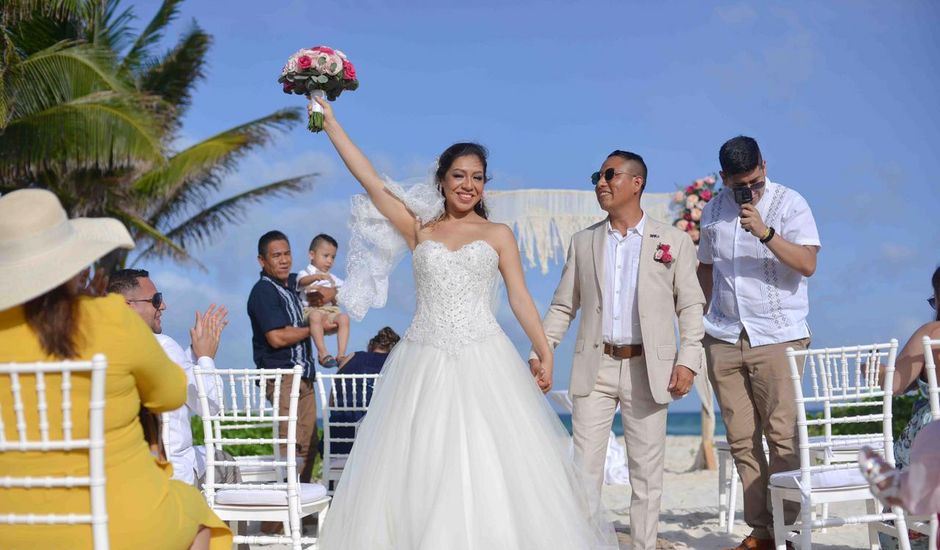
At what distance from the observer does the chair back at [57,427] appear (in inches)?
108

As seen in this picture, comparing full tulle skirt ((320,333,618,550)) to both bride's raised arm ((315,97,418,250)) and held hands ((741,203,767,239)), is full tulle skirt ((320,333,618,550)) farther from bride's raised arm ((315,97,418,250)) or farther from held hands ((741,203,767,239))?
held hands ((741,203,767,239))

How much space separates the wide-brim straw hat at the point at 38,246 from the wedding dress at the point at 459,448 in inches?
75.1

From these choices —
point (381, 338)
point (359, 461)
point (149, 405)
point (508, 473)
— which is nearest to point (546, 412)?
point (508, 473)

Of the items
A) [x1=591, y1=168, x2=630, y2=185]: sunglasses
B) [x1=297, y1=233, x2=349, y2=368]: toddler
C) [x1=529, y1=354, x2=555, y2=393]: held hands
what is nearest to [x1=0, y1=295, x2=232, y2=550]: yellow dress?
[x1=529, y1=354, x2=555, y2=393]: held hands

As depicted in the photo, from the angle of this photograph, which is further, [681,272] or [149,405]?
[681,272]

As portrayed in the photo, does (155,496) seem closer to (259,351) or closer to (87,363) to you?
(87,363)

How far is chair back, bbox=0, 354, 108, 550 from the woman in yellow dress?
12mm

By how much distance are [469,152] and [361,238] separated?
32.3 inches

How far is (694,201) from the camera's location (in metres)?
8.27

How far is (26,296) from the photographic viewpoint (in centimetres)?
275

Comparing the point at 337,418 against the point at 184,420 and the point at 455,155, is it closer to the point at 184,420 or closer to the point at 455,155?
the point at 184,420

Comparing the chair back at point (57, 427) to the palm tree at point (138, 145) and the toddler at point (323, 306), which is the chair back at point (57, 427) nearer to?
the toddler at point (323, 306)

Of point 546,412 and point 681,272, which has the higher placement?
point 681,272

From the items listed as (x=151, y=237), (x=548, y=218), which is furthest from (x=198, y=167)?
(x=548, y=218)
